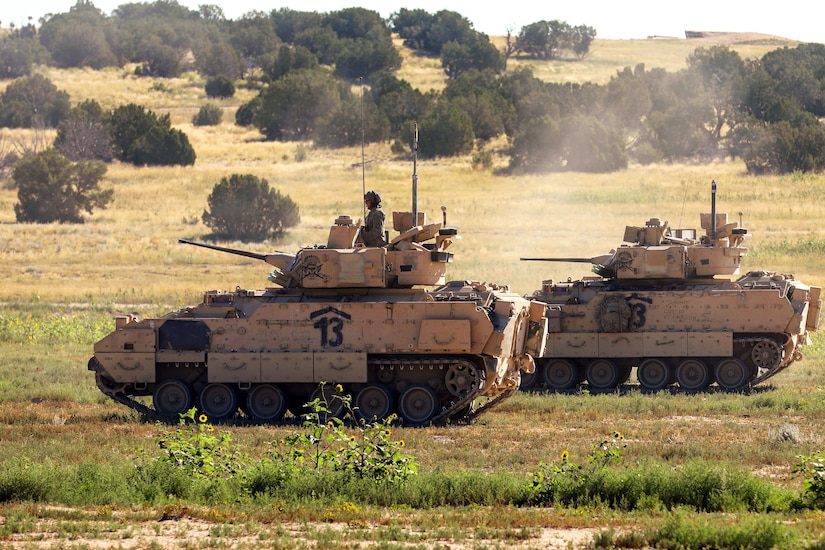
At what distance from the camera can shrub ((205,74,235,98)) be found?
10869cm

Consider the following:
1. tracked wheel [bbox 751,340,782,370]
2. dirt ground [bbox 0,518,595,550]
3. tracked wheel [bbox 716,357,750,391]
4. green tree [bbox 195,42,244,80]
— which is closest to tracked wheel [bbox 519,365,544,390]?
tracked wheel [bbox 716,357,750,391]

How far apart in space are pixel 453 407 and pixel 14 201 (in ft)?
184

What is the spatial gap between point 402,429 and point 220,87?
295 feet

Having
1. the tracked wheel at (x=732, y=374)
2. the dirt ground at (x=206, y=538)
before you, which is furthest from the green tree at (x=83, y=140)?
the dirt ground at (x=206, y=538)

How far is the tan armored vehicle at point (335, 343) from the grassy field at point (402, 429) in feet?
2.89

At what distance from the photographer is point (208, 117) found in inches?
3816

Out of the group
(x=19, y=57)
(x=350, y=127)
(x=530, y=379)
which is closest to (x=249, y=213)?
(x=350, y=127)

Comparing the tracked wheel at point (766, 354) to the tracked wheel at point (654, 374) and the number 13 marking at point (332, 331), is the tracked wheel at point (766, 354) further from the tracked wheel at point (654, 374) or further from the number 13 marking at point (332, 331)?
the number 13 marking at point (332, 331)

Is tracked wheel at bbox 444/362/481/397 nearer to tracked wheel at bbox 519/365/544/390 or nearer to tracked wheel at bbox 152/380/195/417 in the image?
tracked wheel at bbox 152/380/195/417

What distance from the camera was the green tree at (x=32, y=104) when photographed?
3770 inches

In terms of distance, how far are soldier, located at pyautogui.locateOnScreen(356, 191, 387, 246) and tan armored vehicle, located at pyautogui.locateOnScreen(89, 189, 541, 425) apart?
0.21 m

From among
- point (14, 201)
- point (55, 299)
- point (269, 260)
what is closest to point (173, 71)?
point (14, 201)

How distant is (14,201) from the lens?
74000 millimetres

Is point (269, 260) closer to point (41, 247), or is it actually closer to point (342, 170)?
point (41, 247)
